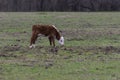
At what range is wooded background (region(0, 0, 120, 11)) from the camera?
69438mm

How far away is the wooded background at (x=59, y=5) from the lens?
69.4m

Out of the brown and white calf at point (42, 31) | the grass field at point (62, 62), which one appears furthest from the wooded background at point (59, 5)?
the brown and white calf at point (42, 31)

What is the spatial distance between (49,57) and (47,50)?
1.94m

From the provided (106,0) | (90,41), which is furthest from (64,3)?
(90,41)

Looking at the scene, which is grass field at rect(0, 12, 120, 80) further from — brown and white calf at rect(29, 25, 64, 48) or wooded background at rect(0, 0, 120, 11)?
wooded background at rect(0, 0, 120, 11)

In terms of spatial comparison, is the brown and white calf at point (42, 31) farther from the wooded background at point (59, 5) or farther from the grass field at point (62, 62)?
the wooded background at point (59, 5)

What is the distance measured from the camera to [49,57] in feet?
55.8

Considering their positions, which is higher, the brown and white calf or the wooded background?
the brown and white calf

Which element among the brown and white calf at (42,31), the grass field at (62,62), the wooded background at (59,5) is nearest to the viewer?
the grass field at (62,62)

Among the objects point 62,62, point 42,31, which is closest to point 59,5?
point 42,31

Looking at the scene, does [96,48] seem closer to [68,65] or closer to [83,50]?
[83,50]

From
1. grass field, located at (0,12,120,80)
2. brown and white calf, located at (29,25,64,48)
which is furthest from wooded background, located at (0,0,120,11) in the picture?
brown and white calf, located at (29,25,64,48)

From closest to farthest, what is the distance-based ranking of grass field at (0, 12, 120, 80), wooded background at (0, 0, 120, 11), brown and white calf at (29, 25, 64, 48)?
1. grass field at (0, 12, 120, 80)
2. brown and white calf at (29, 25, 64, 48)
3. wooded background at (0, 0, 120, 11)

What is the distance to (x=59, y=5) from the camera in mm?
70250
